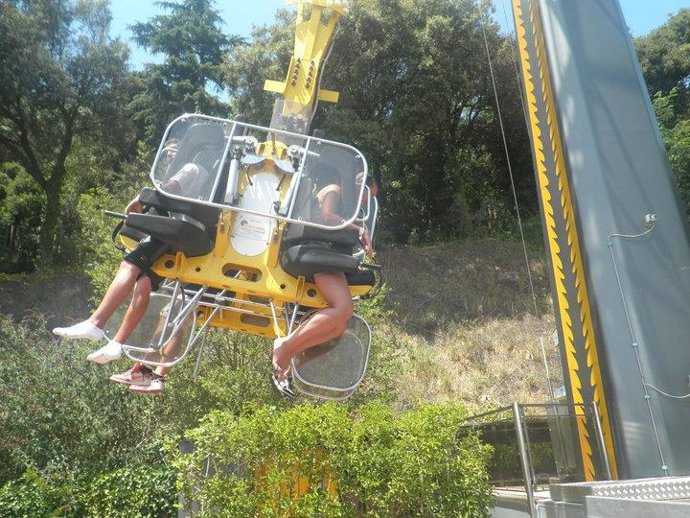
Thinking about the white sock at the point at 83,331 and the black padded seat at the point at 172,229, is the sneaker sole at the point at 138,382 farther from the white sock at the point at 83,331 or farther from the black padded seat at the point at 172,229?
the black padded seat at the point at 172,229

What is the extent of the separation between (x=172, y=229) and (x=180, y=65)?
1943cm

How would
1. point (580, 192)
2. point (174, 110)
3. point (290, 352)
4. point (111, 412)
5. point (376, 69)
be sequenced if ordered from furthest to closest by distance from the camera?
point (174, 110) < point (376, 69) < point (111, 412) < point (580, 192) < point (290, 352)

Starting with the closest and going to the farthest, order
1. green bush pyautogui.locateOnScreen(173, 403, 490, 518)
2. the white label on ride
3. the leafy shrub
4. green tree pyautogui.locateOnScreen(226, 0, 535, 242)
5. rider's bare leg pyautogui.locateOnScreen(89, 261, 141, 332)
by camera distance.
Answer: rider's bare leg pyautogui.locateOnScreen(89, 261, 141, 332) < the white label on ride < green bush pyautogui.locateOnScreen(173, 403, 490, 518) < the leafy shrub < green tree pyautogui.locateOnScreen(226, 0, 535, 242)

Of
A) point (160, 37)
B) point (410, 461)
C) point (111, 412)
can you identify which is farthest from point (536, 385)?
point (160, 37)

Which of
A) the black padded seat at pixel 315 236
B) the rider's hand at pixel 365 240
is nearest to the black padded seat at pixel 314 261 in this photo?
the black padded seat at pixel 315 236

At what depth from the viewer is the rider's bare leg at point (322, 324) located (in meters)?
4.22

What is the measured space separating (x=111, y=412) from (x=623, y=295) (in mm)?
8293

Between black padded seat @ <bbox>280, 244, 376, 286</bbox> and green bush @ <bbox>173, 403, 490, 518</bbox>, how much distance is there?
4.87ft

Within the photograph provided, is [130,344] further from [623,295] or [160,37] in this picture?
[160,37]

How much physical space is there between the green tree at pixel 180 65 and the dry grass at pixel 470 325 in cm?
802

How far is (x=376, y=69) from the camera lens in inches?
740

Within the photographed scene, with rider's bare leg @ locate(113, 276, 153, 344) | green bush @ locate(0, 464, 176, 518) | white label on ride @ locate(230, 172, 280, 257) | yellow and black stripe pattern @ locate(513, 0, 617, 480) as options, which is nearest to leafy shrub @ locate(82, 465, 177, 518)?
green bush @ locate(0, 464, 176, 518)

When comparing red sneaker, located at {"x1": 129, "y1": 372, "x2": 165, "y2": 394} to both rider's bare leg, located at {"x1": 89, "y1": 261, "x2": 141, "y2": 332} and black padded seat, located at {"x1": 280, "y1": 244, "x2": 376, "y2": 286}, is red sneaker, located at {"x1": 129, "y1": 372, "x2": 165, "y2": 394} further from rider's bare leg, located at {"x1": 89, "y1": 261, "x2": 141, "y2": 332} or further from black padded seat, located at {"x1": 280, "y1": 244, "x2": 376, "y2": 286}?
black padded seat, located at {"x1": 280, "y1": 244, "x2": 376, "y2": 286}

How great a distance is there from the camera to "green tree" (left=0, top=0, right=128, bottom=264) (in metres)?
18.7
